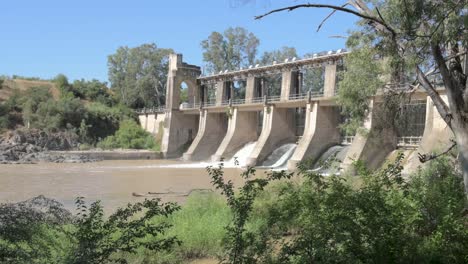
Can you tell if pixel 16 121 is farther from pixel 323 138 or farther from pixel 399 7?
pixel 399 7

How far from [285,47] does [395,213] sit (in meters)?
49.5

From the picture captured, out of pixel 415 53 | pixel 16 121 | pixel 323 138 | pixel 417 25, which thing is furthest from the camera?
pixel 16 121

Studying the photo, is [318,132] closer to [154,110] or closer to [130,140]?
[130,140]

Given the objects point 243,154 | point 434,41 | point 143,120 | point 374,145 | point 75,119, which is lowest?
point 243,154

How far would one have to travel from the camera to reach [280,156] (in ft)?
107

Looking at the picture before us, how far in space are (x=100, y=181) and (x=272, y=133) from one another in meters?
12.7

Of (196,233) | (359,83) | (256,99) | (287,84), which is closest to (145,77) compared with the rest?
(256,99)

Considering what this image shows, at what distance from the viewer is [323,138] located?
2970cm

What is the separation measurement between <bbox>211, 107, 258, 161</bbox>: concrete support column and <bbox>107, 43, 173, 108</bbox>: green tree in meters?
22.3

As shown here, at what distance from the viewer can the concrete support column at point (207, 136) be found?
40.2 metres

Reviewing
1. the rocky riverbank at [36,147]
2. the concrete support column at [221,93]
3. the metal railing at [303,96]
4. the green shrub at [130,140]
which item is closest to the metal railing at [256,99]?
the metal railing at [303,96]

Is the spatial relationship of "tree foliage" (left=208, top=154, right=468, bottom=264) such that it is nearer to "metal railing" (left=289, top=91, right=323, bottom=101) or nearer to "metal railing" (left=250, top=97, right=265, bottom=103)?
"metal railing" (left=289, top=91, right=323, bottom=101)

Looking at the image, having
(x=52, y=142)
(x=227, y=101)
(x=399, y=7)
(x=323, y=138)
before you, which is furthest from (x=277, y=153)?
(x=399, y=7)

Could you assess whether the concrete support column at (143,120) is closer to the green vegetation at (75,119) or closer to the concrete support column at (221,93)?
the green vegetation at (75,119)
